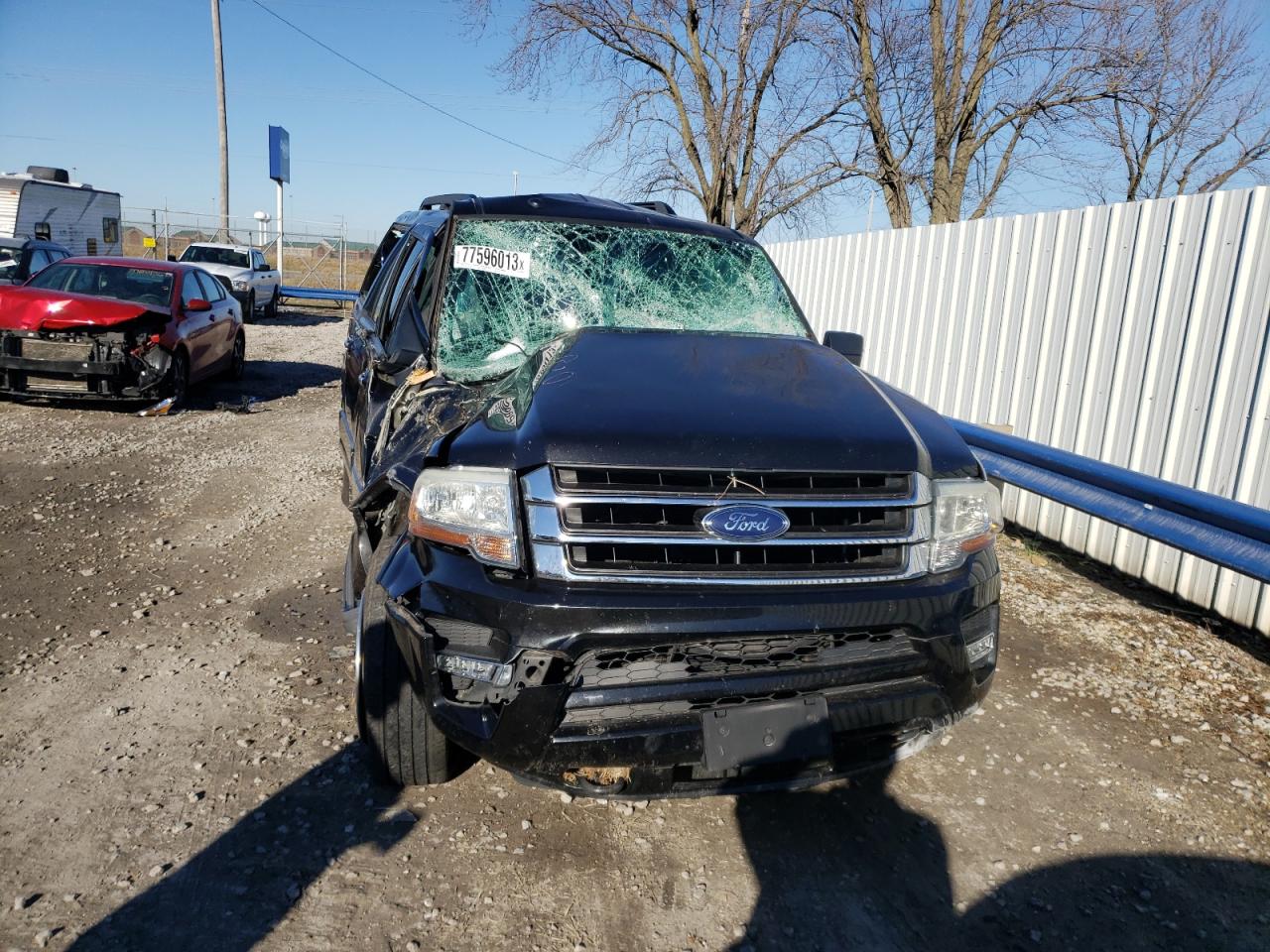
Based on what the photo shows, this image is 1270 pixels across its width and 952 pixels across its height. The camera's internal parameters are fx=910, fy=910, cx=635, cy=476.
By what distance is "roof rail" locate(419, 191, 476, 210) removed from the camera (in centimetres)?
427

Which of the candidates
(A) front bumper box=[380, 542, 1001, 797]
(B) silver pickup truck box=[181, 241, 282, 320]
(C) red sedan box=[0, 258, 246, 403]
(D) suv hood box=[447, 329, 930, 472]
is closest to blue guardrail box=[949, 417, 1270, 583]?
(D) suv hood box=[447, 329, 930, 472]

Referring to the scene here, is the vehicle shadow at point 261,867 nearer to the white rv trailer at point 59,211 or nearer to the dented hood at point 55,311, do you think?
the dented hood at point 55,311

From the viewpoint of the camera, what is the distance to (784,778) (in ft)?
8.36

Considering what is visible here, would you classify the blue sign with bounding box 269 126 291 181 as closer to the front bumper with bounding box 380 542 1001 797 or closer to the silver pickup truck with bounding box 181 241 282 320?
the silver pickup truck with bounding box 181 241 282 320

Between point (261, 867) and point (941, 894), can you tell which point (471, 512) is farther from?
point (941, 894)

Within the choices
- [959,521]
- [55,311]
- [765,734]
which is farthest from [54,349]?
[959,521]

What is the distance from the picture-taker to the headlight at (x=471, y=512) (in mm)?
2477

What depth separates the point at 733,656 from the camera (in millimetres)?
2498

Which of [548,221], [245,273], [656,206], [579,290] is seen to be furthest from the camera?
[245,273]

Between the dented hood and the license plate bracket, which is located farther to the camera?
the dented hood

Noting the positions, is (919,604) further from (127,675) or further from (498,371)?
(127,675)

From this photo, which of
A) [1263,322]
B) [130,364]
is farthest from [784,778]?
[130,364]

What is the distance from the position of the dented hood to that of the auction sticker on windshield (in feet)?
23.5

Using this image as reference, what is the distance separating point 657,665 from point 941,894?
114cm
